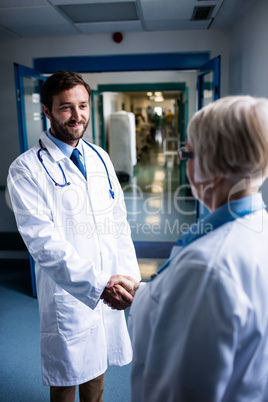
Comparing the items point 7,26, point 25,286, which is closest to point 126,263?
point 25,286

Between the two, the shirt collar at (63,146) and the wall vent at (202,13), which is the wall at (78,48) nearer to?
the wall vent at (202,13)

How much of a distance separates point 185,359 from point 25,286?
2846 mm

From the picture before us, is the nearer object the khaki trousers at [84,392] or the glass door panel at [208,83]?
the khaki trousers at [84,392]

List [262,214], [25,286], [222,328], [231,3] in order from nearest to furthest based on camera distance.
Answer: [222,328] → [262,214] → [231,3] → [25,286]

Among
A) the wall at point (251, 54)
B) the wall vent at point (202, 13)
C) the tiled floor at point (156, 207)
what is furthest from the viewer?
the tiled floor at point (156, 207)

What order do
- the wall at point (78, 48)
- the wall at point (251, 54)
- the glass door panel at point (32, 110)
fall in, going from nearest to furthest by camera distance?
the wall at point (251, 54)
the glass door panel at point (32, 110)
the wall at point (78, 48)

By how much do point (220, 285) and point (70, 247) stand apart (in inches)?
31.0

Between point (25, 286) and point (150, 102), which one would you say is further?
point (150, 102)

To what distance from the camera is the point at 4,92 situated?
3436mm

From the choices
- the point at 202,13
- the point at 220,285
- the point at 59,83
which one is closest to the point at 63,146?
the point at 59,83

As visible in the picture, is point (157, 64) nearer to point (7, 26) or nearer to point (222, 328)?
point (7, 26)

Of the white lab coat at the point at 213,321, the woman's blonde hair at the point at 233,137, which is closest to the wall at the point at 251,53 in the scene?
the woman's blonde hair at the point at 233,137

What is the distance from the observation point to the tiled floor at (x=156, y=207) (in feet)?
14.9

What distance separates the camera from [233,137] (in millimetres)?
683
